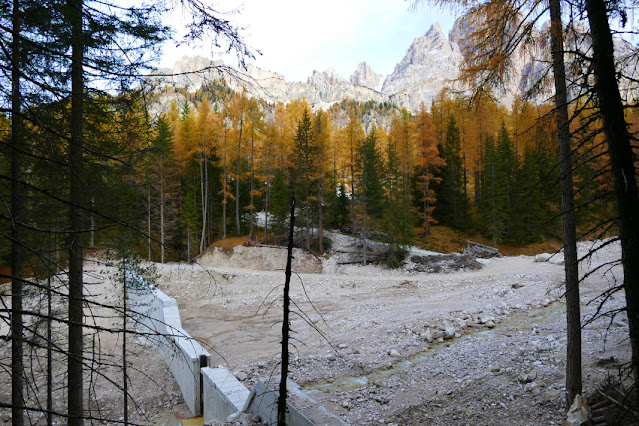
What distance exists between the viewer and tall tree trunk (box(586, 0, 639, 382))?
260 cm

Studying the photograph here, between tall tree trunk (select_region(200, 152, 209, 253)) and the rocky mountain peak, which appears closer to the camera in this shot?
tall tree trunk (select_region(200, 152, 209, 253))

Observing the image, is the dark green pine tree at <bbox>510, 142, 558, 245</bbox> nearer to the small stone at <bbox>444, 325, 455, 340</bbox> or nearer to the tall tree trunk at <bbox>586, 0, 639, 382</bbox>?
the small stone at <bbox>444, 325, 455, 340</bbox>

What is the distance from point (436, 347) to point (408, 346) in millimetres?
713

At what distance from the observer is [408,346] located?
30.8 feet

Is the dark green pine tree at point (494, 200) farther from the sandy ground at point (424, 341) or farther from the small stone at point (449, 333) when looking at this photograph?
the small stone at point (449, 333)

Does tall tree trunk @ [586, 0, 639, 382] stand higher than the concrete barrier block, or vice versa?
tall tree trunk @ [586, 0, 639, 382]

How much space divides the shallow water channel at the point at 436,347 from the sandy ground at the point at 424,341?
3 cm

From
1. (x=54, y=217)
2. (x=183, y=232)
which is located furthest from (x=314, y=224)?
(x=54, y=217)

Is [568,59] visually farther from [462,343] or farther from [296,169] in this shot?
[296,169]

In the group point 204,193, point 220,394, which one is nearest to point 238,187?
point 204,193

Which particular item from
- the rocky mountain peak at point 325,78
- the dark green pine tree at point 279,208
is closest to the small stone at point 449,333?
the dark green pine tree at point 279,208

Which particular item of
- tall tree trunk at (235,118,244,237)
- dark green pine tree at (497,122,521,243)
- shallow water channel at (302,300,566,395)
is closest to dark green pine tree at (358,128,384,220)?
tall tree trunk at (235,118,244,237)

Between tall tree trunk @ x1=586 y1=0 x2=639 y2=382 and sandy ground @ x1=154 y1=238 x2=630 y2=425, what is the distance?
0.99 m

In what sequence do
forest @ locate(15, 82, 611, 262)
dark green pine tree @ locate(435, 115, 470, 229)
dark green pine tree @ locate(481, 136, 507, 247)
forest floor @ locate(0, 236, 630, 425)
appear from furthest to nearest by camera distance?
1. dark green pine tree @ locate(435, 115, 470, 229)
2. dark green pine tree @ locate(481, 136, 507, 247)
3. forest @ locate(15, 82, 611, 262)
4. forest floor @ locate(0, 236, 630, 425)
